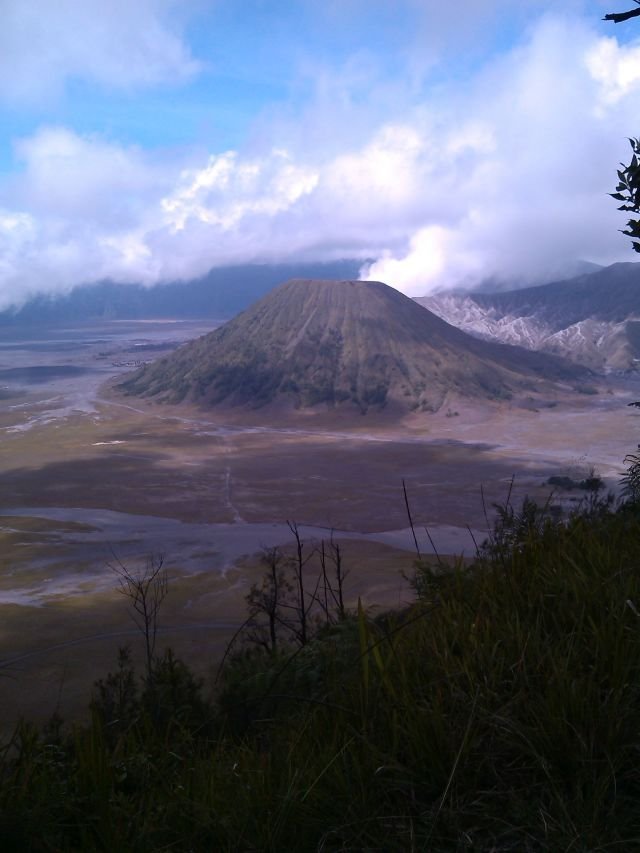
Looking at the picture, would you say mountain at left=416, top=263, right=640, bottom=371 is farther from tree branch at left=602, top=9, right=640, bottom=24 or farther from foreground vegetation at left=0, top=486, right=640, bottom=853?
foreground vegetation at left=0, top=486, right=640, bottom=853

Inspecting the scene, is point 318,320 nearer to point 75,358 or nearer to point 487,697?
point 75,358

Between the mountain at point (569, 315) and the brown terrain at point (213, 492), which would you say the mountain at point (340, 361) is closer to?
the brown terrain at point (213, 492)

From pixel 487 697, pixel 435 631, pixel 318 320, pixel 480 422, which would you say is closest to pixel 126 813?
pixel 487 697

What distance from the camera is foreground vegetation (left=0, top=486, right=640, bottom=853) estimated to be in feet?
5.34

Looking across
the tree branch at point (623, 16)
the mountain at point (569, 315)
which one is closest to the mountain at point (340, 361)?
the mountain at point (569, 315)

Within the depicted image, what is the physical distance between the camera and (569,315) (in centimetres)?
10906

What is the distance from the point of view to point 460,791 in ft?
5.73

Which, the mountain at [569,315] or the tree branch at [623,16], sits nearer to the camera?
the tree branch at [623,16]

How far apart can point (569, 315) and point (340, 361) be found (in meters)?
53.0

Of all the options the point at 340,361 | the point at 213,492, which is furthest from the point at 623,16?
the point at 340,361

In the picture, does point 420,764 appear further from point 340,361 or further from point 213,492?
point 340,361

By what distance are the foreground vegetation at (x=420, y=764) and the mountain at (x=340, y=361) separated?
195ft

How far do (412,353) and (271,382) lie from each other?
14640mm

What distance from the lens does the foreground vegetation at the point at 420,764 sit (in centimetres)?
163
